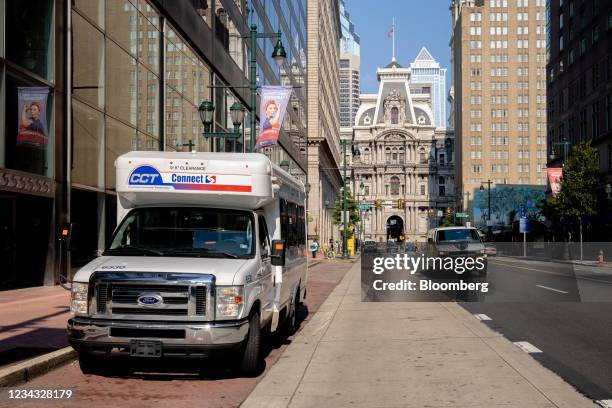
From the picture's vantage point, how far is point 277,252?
30.5ft

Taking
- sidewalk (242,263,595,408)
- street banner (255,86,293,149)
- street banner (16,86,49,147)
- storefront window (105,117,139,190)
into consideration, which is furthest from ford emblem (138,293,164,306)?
storefront window (105,117,139,190)

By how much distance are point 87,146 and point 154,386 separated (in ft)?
50.0

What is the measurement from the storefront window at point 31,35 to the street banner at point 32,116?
73cm

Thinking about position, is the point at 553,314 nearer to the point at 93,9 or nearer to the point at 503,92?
the point at 93,9

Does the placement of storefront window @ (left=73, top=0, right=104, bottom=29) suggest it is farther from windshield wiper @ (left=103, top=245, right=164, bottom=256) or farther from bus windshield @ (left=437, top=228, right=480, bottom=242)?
windshield wiper @ (left=103, top=245, right=164, bottom=256)

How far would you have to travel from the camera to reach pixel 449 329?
12.6 m

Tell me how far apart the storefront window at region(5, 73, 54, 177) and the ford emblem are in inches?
479

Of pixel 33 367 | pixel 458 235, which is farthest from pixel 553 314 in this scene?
pixel 458 235

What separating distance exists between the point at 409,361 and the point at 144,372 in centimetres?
348

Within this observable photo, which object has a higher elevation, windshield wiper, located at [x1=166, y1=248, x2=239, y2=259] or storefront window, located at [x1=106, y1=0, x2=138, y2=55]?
storefront window, located at [x1=106, y1=0, x2=138, y2=55]

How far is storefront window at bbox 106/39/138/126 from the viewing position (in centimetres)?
2322

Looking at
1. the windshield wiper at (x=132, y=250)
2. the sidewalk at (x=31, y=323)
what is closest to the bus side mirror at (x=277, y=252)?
the windshield wiper at (x=132, y=250)

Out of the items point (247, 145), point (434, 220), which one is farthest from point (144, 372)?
point (434, 220)

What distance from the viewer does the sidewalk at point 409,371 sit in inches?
283
